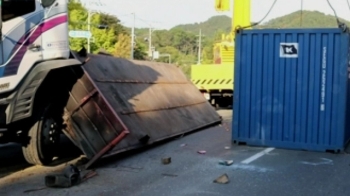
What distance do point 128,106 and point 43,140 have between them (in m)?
2.41

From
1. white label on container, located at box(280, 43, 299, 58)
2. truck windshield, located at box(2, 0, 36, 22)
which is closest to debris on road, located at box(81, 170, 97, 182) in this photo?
truck windshield, located at box(2, 0, 36, 22)

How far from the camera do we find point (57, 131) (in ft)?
28.1

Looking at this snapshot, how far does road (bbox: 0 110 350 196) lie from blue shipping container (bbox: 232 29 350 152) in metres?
0.39

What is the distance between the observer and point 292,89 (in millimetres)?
10453

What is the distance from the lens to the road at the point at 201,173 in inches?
274

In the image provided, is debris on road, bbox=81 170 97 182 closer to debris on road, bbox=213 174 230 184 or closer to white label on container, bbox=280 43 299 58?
debris on road, bbox=213 174 230 184

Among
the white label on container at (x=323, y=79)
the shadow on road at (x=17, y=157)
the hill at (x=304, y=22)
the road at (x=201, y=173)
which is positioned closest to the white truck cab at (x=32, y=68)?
the shadow on road at (x=17, y=157)

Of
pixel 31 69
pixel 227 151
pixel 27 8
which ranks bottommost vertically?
pixel 227 151

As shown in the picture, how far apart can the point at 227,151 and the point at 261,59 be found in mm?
2100

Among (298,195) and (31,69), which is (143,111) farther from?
(298,195)

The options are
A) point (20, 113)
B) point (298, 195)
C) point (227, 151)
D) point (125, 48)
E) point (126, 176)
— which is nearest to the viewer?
point (298, 195)

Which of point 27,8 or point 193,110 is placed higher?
point 27,8

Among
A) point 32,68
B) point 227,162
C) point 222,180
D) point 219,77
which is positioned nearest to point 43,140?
point 32,68

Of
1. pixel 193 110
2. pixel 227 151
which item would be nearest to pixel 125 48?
pixel 193 110
